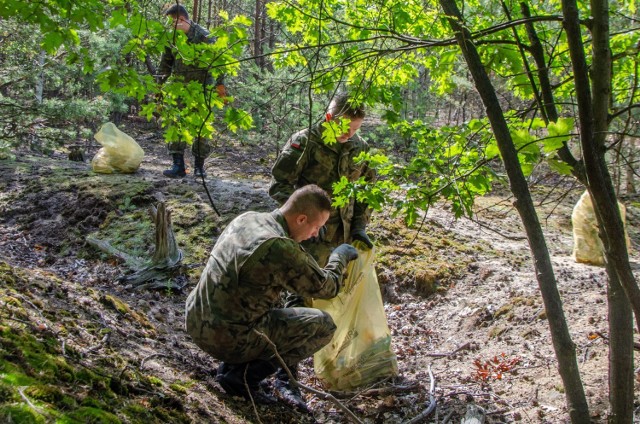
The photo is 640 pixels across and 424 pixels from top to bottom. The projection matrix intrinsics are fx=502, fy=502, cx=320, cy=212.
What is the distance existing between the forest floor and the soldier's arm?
4.36 feet

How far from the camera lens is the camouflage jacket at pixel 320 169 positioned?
4.05 m

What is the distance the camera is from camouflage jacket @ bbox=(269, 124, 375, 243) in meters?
4.05

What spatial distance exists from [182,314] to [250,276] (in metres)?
1.78

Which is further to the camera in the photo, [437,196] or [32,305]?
[32,305]

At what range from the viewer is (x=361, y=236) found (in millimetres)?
4109

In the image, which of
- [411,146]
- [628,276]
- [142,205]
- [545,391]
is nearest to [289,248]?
[628,276]

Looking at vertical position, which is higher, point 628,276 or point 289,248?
point 628,276

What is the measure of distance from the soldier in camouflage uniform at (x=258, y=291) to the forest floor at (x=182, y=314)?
247 mm

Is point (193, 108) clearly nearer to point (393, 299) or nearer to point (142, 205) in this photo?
point (393, 299)

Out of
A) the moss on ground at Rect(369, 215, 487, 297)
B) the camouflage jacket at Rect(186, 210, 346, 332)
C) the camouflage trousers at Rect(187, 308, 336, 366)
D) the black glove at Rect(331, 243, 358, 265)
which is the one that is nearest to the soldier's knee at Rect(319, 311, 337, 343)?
the camouflage trousers at Rect(187, 308, 336, 366)

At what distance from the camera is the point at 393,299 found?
5.25 m

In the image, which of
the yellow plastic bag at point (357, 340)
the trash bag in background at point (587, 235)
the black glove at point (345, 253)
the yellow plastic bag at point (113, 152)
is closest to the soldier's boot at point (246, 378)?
the yellow plastic bag at point (357, 340)

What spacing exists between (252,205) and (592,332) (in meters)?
4.04

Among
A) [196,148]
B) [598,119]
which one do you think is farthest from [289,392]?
[196,148]
